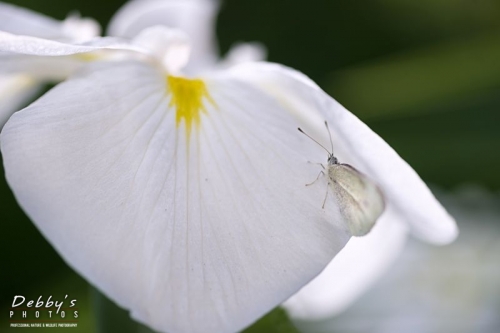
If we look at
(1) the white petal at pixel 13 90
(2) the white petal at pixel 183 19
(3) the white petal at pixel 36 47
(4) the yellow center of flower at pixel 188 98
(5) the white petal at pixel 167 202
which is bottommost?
(5) the white petal at pixel 167 202

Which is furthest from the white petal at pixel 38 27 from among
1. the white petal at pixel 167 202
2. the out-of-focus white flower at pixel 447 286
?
the out-of-focus white flower at pixel 447 286

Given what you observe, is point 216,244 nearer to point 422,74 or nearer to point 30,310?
point 30,310

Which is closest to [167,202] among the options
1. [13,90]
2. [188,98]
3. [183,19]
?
[188,98]

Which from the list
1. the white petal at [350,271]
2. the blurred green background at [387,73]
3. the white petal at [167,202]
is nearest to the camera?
the white petal at [167,202]

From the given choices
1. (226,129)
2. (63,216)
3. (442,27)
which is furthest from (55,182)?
(442,27)

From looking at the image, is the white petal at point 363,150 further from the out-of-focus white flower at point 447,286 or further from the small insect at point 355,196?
the out-of-focus white flower at point 447,286

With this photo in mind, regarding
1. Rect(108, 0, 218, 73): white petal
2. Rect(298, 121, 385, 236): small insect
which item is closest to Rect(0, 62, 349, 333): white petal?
Rect(298, 121, 385, 236): small insect
